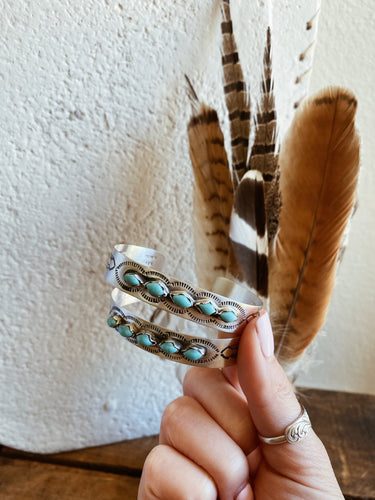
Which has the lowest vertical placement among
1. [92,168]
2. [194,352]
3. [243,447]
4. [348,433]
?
[348,433]

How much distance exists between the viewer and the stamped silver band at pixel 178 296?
324 mm

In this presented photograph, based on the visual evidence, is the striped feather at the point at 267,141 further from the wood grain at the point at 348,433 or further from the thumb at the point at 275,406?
the wood grain at the point at 348,433

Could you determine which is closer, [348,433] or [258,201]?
[258,201]

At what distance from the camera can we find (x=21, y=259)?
458 millimetres

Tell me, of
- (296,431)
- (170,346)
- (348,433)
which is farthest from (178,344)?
(348,433)

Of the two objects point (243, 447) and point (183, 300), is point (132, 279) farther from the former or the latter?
point (243, 447)

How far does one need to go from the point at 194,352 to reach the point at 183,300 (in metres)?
0.05

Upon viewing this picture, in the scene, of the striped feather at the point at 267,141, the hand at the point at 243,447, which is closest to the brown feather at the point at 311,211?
the striped feather at the point at 267,141

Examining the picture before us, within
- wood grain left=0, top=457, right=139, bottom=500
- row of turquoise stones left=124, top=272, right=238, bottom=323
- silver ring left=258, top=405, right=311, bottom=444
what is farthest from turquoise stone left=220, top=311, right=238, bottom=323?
wood grain left=0, top=457, right=139, bottom=500

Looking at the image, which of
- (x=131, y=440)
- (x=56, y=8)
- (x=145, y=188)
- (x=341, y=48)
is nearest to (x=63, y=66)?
(x=56, y=8)

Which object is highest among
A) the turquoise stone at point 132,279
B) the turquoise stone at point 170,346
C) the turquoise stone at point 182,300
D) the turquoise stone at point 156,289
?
the turquoise stone at point 132,279

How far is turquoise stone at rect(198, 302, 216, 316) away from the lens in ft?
1.06

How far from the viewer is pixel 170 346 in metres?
0.34

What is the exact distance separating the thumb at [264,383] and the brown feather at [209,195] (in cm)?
16
